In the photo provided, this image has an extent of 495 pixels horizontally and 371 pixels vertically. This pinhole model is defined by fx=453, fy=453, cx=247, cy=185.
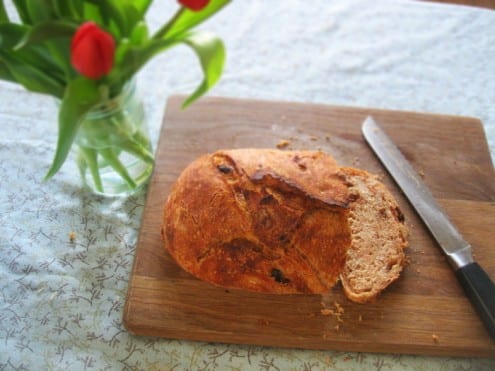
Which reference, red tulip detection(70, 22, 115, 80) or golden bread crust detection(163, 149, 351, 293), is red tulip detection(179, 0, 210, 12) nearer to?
red tulip detection(70, 22, 115, 80)

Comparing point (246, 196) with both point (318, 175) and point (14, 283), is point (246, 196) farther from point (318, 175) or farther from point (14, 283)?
point (14, 283)

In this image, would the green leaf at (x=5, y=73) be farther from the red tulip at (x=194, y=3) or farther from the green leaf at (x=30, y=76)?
the red tulip at (x=194, y=3)

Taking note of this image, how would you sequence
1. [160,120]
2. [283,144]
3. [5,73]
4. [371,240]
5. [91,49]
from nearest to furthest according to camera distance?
[91,49]
[5,73]
[371,240]
[283,144]
[160,120]

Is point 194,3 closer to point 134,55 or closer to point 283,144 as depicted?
point 134,55

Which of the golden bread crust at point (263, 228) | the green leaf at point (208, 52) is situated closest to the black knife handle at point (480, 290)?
the golden bread crust at point (263, 228)

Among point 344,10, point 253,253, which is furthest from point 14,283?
point 344,10

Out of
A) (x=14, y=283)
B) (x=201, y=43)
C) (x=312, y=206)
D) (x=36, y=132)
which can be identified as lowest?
(x=14, y=283)

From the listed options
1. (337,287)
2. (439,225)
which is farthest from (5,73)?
(439,225)
